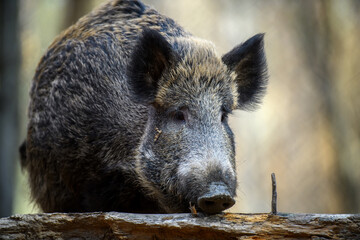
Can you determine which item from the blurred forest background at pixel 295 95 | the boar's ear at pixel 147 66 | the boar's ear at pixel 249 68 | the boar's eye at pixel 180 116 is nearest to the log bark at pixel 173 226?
the boar's eye at pixel 180 116

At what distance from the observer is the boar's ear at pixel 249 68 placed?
4.50 metres

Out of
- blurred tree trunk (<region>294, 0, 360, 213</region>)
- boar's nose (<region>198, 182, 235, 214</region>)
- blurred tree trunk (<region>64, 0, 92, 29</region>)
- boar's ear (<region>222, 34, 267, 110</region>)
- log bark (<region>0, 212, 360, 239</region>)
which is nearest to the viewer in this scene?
log bark (<region>0, 212, 360, 239</region>)

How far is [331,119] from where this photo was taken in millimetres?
8914

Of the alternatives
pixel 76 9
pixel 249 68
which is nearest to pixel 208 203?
pixel 249 68

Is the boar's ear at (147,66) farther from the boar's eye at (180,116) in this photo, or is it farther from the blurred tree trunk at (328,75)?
the blurred tree trunk at (328,75)

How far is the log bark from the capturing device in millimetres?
2738

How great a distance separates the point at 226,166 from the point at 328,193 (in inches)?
230

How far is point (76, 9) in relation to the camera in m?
9.55

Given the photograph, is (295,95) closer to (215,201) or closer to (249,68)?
(249,68)

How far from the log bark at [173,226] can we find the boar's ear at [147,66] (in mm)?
1537

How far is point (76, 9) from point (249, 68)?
562 cm

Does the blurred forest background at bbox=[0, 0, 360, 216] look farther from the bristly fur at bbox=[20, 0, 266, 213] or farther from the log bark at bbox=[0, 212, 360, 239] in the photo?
the log bark at bbox=[0, 212, 360, 239]

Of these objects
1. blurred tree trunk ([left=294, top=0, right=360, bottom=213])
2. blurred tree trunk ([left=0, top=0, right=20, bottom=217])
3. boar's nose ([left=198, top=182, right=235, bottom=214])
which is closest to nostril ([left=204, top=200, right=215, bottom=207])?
boar's nose ([left=198, top=182, right=235, bottom=214])

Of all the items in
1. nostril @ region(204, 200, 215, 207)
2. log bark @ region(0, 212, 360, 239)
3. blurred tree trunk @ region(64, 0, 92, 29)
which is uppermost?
blurred tree trunk @ region(64, 0, 92, 29)
